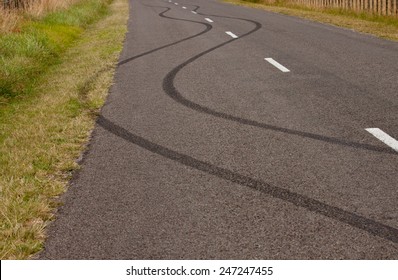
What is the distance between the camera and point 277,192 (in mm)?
4207

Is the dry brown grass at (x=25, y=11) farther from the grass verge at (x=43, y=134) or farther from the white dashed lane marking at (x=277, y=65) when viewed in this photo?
the white dashed lane marking at (x=277, y=65)

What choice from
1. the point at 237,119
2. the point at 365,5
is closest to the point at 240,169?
the point at 237,119

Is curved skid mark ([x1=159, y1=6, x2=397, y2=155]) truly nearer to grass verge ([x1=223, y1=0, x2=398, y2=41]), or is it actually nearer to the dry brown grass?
the dry brown grass

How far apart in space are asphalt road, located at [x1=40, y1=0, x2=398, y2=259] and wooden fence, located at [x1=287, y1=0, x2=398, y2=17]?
396 inches

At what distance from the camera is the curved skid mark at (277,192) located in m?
3.56

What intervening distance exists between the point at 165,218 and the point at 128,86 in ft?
17.0

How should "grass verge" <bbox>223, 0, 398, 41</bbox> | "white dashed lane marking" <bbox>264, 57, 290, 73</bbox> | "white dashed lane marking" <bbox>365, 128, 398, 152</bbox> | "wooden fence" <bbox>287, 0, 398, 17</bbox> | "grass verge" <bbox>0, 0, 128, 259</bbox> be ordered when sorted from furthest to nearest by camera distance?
"wooden fence" <bbox>287, 0, 398, 17</bbox>
"grass verge" <bbox>223, 0, 398, 41</bbox>
"white dashed lane marking" <bbox>264, 57, 290, 73</bbox>
"white dashed lane marking" <bbox>365, 128, 398, 152</bbox>
"grass verge" <bbox>0, 0, 128, 259</bbox>

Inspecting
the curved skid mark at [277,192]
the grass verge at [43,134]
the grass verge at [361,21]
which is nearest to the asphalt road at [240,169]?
the curved skid mark at [277,192]

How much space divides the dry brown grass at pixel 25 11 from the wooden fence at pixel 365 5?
1236 cm

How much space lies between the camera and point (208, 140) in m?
5.60

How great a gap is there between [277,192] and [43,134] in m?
3.16

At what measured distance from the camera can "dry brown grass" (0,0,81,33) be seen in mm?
14208

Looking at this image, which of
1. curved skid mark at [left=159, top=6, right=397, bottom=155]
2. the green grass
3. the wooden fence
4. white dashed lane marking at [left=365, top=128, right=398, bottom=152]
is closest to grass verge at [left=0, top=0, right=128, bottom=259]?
the green grass

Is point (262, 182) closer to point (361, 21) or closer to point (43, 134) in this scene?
point (43, 134)
